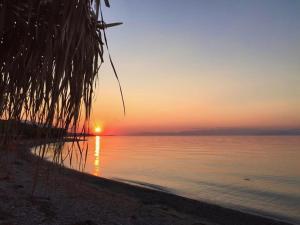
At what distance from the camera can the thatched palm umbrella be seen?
2.34 m

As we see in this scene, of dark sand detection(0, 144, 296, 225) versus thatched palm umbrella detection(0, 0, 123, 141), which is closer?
thatched palm umbrella detection(0, 0, 123, 141)

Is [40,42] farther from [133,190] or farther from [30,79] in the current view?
[133,190]

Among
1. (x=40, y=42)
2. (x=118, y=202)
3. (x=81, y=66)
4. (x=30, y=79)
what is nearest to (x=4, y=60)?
(x=30, y=79)

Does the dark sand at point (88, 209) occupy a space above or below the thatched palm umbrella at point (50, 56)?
below

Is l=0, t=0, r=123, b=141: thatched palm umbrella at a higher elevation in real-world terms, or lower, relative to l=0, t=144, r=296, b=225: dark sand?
higher

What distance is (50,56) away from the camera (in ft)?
7.78

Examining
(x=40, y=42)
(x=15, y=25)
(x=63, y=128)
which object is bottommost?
(x=63, y=128)

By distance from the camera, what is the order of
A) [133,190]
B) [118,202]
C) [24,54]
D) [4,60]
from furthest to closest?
[133,190] < [118,202] < [4,60] < [24,54]

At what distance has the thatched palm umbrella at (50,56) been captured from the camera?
7.68 ft

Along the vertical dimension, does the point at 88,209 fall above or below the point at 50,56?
below

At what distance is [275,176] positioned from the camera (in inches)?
1644

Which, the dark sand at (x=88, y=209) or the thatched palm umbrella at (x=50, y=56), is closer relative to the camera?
the thatched palm umbrella at (x=50, y=56)

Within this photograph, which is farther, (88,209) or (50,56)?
(88,209)

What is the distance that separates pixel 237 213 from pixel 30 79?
17.2 meters
